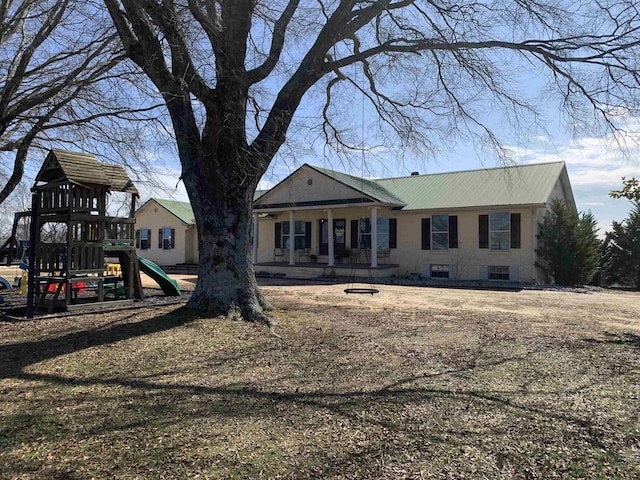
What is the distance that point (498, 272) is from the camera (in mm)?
18609

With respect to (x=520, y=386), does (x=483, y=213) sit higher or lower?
higher

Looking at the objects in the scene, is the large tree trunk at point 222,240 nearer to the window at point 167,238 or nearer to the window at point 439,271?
the window at point 439,271

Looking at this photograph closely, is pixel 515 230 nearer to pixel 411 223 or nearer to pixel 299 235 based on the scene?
pixel 411 223

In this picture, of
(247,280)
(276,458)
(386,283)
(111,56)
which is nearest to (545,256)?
(386,283)

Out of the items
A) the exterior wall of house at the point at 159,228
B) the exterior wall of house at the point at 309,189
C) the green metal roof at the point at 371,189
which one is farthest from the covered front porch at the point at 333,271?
the exterior wall of house at the point at 159,228

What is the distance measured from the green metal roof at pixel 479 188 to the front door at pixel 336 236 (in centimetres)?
282

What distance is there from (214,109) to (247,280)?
2.80 m

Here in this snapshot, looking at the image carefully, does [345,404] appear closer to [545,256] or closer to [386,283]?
[386,283]

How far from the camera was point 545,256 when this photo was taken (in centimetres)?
1792

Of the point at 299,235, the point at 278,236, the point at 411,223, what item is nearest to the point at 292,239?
the point at 299,235

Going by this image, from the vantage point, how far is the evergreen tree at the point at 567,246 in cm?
1747

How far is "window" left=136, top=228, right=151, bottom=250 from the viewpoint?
30.5 metres

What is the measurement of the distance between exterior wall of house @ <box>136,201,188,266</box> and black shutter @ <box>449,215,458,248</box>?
51.7 feet

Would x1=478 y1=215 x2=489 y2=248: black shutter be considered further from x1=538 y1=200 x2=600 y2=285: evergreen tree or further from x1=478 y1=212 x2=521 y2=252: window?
x1=538 y1=200 x2=600 y2=285: evergreen tree
